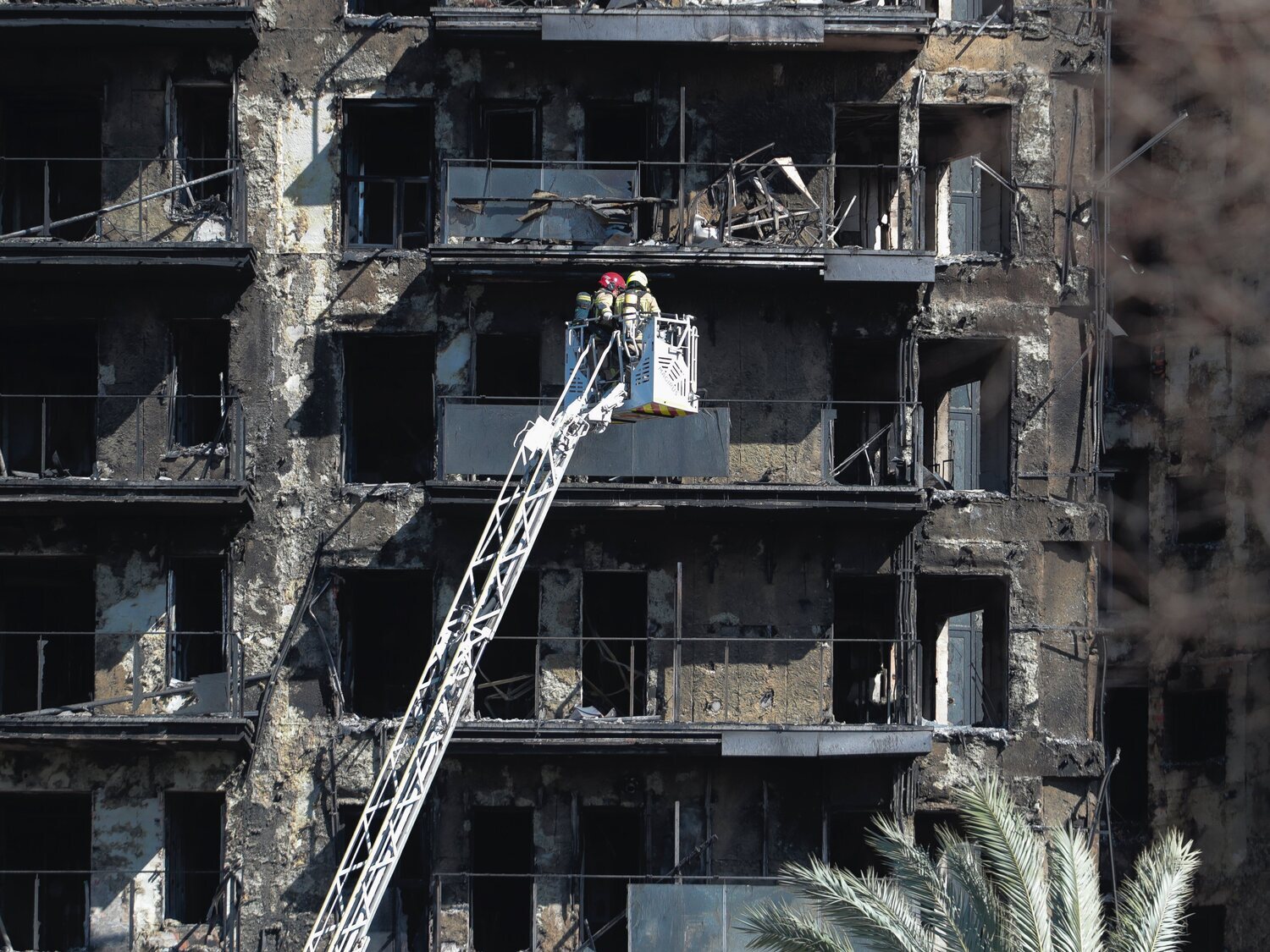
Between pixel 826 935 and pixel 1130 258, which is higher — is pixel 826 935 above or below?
below

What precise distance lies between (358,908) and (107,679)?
6774 millimetres

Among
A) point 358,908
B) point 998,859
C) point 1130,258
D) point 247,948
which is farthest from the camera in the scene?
point 1130,258

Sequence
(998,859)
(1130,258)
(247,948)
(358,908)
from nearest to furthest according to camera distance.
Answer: (998,859), (358,908), (247,948), (1130,258)

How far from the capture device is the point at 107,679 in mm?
29328

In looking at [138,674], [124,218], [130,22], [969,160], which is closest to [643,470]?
[138,674]

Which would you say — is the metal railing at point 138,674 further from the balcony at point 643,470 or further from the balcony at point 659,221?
the balcony at point 659,221

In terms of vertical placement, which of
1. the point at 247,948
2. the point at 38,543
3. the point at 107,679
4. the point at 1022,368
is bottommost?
the point at 247,948

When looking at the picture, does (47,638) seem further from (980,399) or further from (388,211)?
(980,399)

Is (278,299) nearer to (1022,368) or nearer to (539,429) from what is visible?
(539,429)

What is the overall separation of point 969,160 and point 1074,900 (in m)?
17.4

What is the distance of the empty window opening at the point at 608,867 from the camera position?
1148 inches

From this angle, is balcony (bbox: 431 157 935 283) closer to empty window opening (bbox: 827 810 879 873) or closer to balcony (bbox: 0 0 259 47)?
balcony (bbox: 0 0 259 47)

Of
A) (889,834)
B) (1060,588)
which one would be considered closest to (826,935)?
(889,834)

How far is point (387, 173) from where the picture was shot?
31.6 metres
